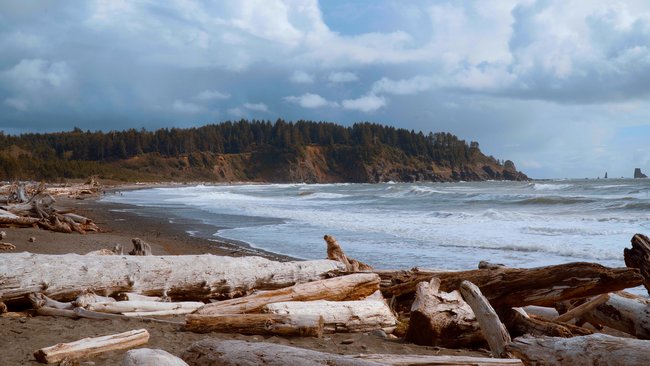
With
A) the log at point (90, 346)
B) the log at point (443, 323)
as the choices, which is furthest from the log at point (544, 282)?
the log at point (90, 346)

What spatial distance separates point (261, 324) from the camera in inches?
199

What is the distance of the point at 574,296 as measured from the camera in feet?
17.3

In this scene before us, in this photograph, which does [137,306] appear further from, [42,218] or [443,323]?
[42,218]

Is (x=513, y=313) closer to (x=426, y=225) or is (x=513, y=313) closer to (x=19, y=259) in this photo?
(x=19, y=259)

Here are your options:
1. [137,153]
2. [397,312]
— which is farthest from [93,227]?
[137,153]

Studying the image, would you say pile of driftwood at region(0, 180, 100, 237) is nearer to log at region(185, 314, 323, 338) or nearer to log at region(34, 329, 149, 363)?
log at region(185, 314, 323, 338)

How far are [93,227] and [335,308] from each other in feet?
35.9

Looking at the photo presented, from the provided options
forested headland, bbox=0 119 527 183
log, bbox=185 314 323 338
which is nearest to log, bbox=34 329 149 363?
log, bbox=185 314 323 338

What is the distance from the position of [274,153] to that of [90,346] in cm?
13488

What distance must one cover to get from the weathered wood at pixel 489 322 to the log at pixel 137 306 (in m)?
2.86

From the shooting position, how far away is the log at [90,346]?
3.93 meters

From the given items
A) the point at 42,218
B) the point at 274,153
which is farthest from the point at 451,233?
the point at 274,153

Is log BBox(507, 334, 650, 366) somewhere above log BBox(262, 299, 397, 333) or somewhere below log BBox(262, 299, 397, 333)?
above

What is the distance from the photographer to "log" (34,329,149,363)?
3.93m
